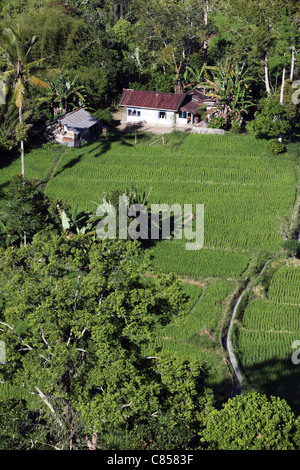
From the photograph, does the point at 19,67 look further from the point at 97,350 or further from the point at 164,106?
the point at 97,350

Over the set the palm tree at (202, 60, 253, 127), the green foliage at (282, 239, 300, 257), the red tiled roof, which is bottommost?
the green foliage at (282, 239, 300, 257)

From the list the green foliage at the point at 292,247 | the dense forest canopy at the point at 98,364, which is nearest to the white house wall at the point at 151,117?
the dense forest canopy at the point at 98,364

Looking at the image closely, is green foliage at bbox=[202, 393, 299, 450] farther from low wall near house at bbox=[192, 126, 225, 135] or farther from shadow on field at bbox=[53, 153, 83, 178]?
low wall near house at bbox=[192, 126, 225, 135]

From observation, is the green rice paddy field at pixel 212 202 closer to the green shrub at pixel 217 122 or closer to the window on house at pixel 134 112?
the green shrub at pixel 217 122

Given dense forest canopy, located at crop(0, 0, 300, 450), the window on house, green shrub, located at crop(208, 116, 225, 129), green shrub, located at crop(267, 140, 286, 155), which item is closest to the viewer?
dense forest canopy, located at crop(0, 0, 300, 450)

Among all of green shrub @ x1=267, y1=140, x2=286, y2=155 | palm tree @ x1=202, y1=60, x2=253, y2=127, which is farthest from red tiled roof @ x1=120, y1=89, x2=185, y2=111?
green shrub @ x1=267, y1=140, x2=286, y2=155

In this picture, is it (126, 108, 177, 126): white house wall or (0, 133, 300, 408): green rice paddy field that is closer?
(0, 133, 300, 408): green rice paddy field
